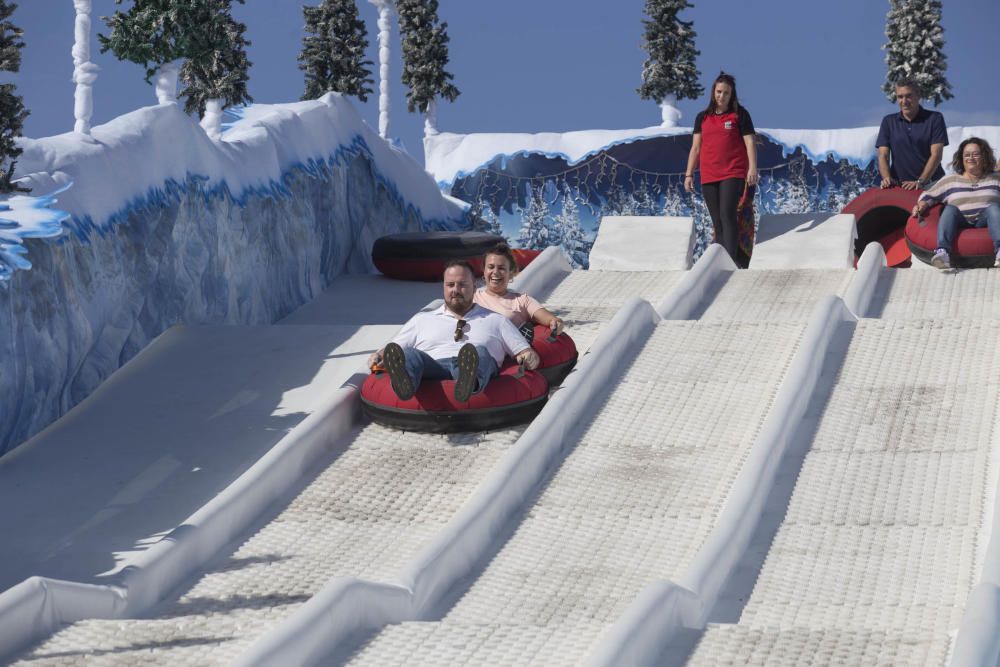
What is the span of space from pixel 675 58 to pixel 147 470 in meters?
15.4

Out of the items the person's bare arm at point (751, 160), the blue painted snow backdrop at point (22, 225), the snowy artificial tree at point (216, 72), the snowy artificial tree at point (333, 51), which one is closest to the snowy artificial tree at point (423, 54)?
the snowy artificial tree at point (333, 51)

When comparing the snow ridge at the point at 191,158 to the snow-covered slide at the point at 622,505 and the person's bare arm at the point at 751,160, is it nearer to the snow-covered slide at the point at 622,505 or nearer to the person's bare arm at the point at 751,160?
the snow-covered slide at the point at 622,505

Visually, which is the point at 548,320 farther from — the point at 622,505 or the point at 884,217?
the point at 884,217

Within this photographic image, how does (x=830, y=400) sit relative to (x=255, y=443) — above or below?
above

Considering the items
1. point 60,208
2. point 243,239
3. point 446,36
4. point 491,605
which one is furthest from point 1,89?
point 446,36

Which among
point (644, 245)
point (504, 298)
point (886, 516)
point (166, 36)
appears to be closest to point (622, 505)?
point (886, 516)

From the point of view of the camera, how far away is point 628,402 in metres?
7.02

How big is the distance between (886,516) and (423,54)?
55.3 ft

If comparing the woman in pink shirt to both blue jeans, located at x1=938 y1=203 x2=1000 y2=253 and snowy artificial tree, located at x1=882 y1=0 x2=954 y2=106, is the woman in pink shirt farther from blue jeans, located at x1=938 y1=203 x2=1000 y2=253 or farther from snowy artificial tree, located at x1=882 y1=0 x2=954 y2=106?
snowy artificial tree, located at x1=882 y1=0 x2=954 y2=106

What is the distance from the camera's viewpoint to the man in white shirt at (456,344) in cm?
673

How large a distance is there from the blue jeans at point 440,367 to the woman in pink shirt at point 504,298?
2.15 feet

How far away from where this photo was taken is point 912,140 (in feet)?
36.3

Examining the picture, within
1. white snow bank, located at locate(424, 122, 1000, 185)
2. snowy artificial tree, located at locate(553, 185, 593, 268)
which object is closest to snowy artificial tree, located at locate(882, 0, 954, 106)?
white snow bank, located at locate(424, 122, 1000, 185)

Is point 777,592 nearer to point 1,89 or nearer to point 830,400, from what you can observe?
point 830,400
